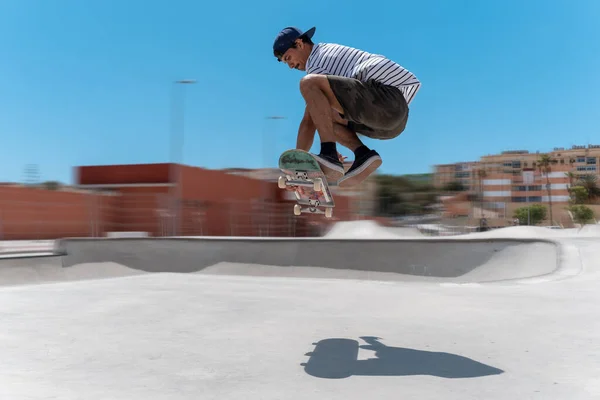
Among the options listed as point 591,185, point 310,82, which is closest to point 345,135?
point 310,82

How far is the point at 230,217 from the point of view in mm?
26594

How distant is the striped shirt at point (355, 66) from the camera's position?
354cm

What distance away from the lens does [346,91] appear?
3451mm

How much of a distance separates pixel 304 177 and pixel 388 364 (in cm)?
140

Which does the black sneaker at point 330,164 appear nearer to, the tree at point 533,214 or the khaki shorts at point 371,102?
the khaki shorts at point 371,102

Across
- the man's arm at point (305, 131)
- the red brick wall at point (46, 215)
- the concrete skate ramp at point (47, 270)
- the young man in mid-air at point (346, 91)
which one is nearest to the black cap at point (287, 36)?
the young man in mid-air at point (346, 91)

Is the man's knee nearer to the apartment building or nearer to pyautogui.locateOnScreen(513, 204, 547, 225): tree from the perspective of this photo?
pyautogui.locateOnScreen(513, 204, 547, 225): tree

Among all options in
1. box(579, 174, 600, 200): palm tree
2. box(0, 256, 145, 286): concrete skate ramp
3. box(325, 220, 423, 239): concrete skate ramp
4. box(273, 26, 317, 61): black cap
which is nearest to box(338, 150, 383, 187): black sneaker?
box(273, 26, 317, 61): black cap

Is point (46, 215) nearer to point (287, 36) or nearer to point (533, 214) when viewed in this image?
point (287, 36)

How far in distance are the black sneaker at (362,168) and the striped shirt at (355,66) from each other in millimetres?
518

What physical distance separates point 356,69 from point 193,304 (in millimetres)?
3841

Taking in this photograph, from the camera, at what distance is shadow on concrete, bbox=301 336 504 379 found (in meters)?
3.20

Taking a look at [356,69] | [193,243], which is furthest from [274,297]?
[193,243]

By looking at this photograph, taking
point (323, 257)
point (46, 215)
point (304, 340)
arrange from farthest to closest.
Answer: point (46, 215)
point (323, 257)
point (304, 340)
